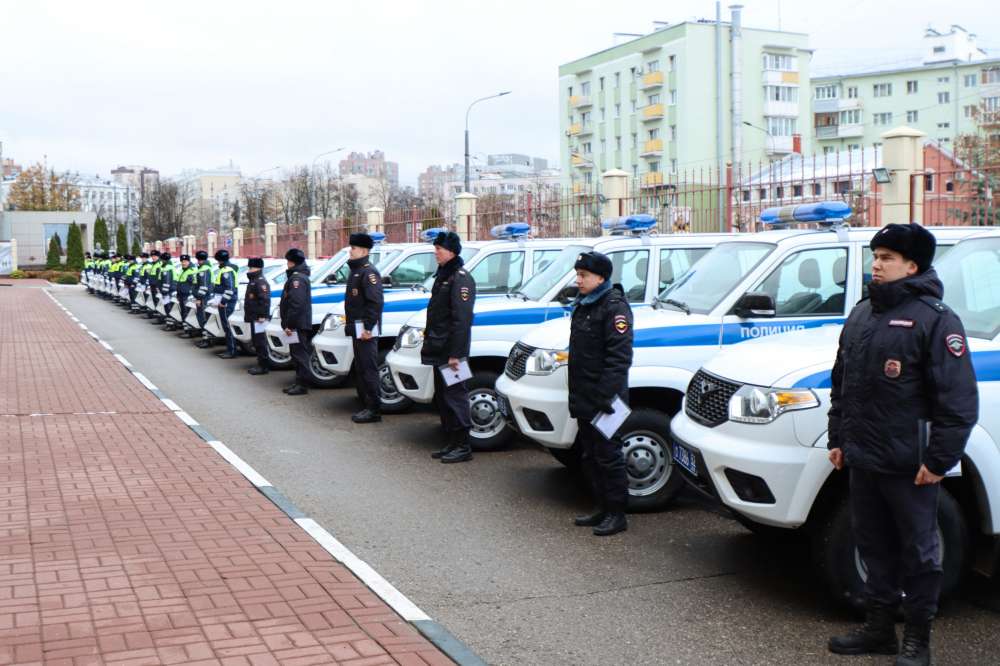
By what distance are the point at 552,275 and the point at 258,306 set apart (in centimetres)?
668

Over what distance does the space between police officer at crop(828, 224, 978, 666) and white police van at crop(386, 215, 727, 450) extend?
4842 millimetres

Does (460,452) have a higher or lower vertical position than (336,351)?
lower

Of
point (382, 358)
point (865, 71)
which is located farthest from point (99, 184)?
point (382, 358)

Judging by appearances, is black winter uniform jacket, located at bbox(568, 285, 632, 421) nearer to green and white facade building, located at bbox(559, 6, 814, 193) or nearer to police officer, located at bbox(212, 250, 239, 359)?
police officer, located at bbox(212, 250, 239, 359)

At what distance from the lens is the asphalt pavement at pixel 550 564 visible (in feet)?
17.2

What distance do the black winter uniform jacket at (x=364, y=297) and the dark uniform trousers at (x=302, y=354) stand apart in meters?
2.71

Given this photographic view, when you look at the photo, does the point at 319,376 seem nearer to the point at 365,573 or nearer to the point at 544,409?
the point at 544,409

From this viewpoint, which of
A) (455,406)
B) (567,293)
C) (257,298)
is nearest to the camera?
(455,406)

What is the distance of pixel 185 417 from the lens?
39.8 ft

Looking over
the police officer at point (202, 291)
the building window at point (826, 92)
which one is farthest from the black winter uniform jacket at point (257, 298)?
the building window at point (826, 92)

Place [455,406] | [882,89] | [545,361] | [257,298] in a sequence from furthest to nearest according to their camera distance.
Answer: [882,89]
[257,298]
[455,406]
[545,361]

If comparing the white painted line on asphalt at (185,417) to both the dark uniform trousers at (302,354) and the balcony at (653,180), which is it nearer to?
the dark uniform trousers at (302,354)

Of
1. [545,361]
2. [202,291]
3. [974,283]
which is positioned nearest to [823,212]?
[974,283]

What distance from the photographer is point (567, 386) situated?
25.2 feet
